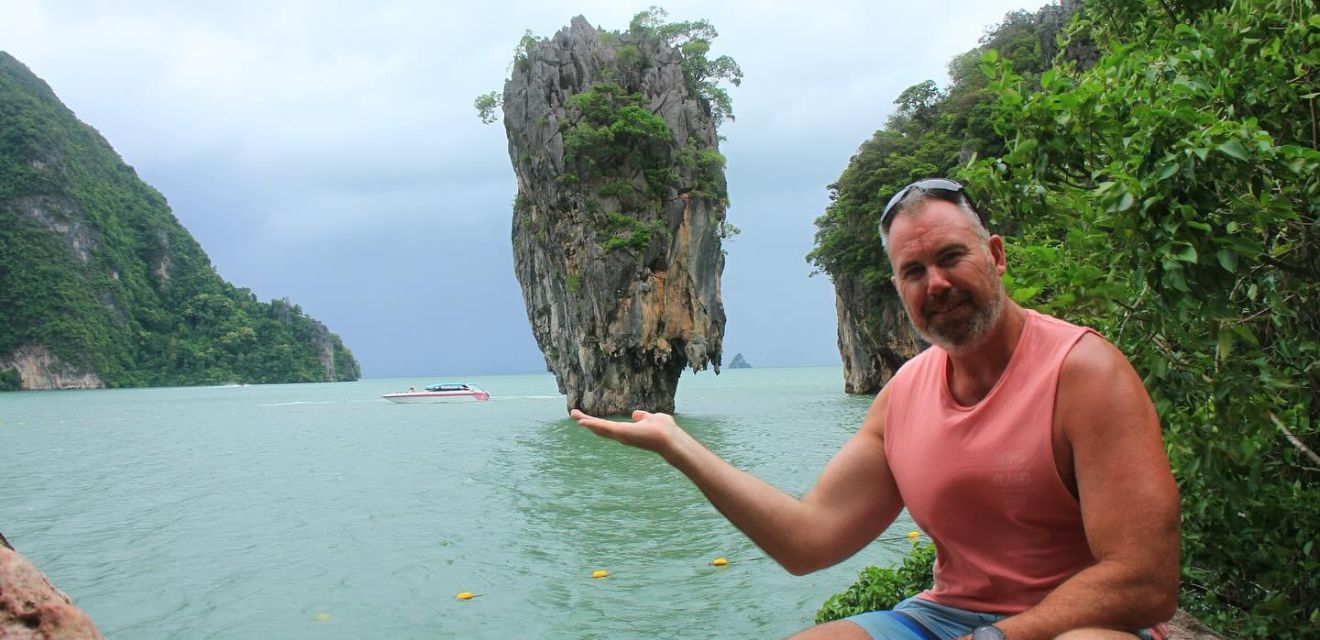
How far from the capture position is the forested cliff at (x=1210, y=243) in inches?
68.7

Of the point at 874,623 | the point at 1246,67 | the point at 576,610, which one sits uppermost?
the point at 1246,67

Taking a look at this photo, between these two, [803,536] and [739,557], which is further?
[739,557]

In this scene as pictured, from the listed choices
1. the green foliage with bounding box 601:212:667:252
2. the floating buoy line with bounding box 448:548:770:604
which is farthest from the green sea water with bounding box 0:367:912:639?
the green foliage with bounding box 601:212:667:252

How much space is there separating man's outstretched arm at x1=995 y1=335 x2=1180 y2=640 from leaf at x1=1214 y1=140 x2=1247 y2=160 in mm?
534

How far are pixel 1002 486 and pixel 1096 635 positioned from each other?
299 millimetres

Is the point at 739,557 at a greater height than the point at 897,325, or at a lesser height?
lesser

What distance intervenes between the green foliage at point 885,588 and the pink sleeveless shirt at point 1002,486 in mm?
2813

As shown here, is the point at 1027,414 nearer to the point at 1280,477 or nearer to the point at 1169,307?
the point at 1169,307

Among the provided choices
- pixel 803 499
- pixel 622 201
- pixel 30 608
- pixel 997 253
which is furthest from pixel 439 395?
pixel 997 253

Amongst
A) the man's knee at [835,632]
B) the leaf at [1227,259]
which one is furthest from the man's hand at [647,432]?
the leaf at [1227,259]

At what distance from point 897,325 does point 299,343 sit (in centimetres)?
9142

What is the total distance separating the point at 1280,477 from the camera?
2596 mm

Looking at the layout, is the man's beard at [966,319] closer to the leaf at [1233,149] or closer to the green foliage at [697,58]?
the leaf at [1233,149]

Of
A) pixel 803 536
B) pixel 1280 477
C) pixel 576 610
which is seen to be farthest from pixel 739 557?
pixel 803 536
